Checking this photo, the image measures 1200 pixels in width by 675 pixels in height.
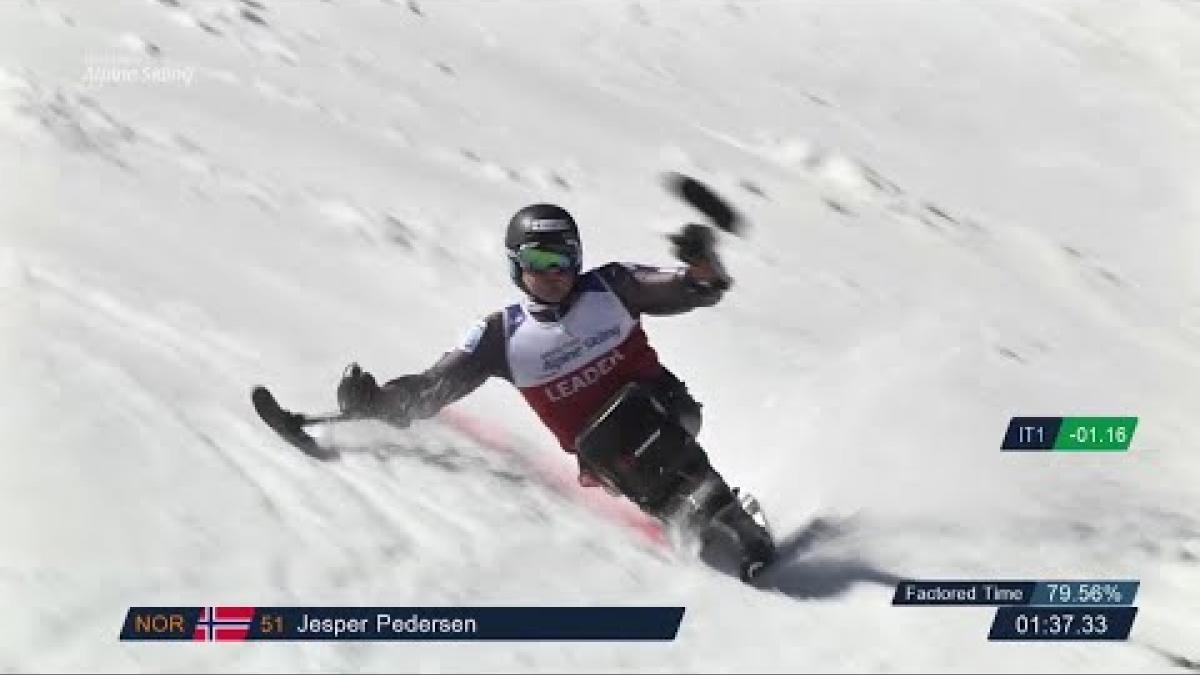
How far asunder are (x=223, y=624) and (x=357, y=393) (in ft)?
6.64

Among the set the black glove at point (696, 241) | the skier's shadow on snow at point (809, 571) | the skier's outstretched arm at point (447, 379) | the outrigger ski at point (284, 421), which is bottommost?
the outrigger ski at point (284, 421)

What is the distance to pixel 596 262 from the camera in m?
13.2

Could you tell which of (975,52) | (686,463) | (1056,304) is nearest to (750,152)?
(1056,304)

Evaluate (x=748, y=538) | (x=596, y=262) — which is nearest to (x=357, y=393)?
(x=748, y=538)

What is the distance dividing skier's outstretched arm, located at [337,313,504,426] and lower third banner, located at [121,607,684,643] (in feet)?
6.05

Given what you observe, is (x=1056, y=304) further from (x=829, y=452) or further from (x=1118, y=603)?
(x=1118, y=603)

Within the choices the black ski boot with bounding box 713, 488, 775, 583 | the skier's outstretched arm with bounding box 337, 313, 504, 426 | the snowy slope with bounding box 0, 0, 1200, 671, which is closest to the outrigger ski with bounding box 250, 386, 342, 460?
the snowy slope with bounding box 0, 0, 1200, 671

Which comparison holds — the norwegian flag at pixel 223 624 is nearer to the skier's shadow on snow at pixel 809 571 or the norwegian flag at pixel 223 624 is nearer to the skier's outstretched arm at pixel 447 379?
the skier's outstretched arm at pixel 447 379

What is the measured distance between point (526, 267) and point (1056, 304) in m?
7.69

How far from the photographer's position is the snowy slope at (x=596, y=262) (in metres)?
7.00

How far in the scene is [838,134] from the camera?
58.2ft

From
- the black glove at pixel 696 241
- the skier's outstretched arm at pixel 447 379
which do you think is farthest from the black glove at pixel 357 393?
the black glove at pixel 696 241

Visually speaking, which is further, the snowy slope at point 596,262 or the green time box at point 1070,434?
the green time box at point 1070,434

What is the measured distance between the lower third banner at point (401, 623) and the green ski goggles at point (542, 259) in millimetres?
2114
